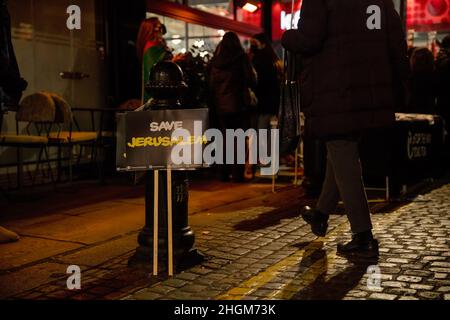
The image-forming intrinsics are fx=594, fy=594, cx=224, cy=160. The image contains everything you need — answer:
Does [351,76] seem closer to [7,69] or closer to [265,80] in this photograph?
[7,69]

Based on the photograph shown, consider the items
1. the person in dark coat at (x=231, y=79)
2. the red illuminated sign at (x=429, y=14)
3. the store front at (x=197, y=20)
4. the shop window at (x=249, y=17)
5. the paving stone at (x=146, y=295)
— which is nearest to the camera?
the paving stone at (x=146, y=295)

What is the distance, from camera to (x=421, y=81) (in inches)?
411

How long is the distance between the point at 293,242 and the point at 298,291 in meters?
1.38

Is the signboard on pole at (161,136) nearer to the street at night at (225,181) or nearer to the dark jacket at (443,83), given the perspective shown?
the street at night at (225,181)

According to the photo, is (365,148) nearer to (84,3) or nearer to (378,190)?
(378,190)

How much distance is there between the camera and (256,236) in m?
5.49

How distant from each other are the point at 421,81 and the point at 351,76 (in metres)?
6.47

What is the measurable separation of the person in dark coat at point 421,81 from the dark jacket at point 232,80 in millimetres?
3245

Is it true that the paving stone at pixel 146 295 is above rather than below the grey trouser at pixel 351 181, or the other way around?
below

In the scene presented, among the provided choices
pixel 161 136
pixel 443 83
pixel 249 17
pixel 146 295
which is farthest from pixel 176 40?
pixel 146 295

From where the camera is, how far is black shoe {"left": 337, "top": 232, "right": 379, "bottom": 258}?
463cm

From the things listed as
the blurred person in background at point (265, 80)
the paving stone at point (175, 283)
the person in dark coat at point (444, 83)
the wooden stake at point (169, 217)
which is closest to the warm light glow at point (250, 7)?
the blurred person in background at point (265, 80)

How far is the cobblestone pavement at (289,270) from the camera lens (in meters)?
3.84
